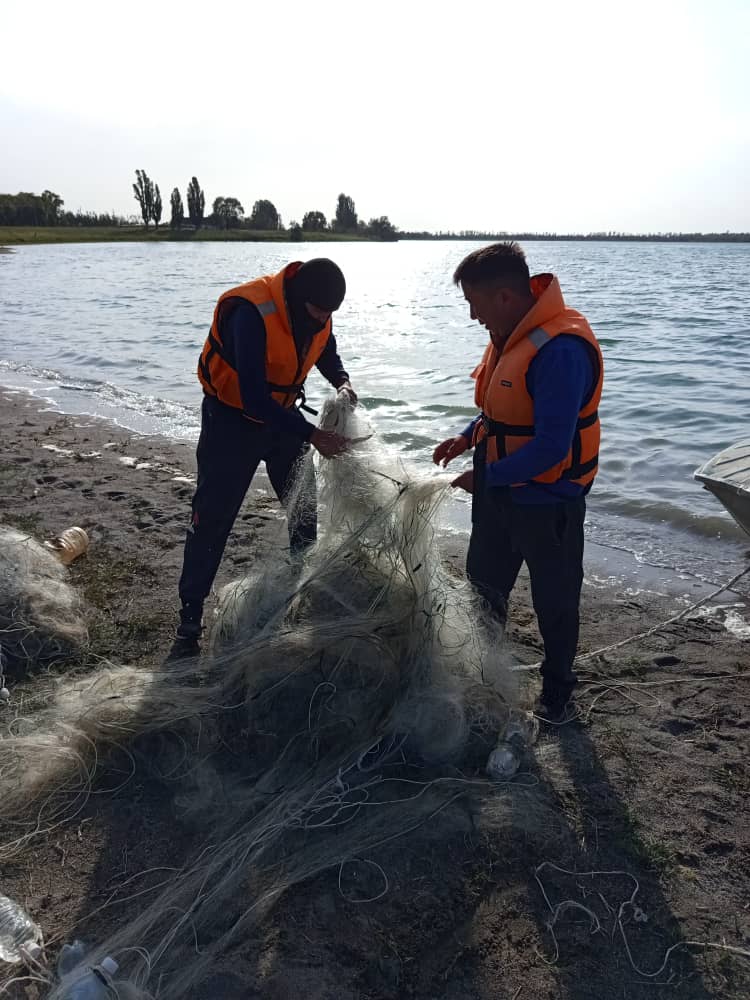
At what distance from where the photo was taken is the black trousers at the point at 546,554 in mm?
3285

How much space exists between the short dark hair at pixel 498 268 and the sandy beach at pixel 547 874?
1.77m

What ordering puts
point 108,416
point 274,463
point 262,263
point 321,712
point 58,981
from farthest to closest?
point 262,263 → point 108,416 → point 274,463 → point 321,712 → point 58,981

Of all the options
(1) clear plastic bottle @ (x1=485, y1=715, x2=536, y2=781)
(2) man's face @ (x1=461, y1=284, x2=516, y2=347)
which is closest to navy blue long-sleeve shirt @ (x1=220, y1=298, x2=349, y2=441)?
(2) man's face @ (x1=461, y1=284, x2=516, y2=347)

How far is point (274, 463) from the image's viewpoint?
4281 millimetres

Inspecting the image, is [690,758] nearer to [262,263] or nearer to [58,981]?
[58,981]

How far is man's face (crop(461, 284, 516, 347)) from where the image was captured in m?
3.06

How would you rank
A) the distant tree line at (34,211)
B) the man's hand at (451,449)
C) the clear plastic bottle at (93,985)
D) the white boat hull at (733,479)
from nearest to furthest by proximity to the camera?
the clear plastic bottle at (93,985)
the man's hand at (451,449)
the white boat hull at (733,479)
the distant tree line at (34,211)

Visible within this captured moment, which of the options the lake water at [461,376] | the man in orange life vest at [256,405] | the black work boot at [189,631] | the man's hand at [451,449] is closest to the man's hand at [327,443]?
the man in orange life vest at [256,405]

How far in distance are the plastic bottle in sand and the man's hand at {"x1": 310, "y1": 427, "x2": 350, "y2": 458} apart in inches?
96.3

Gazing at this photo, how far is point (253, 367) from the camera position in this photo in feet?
11.9

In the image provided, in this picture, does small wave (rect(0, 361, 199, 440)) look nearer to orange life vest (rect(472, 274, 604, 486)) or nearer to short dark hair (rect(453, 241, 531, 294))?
orange life vest (rect(472, 274, 604, 486))

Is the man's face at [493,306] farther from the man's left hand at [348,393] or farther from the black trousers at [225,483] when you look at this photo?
the black trousers at [225,483]

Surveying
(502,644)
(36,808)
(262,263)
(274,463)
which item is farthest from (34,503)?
(262,263)

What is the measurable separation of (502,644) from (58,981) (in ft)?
7.01
